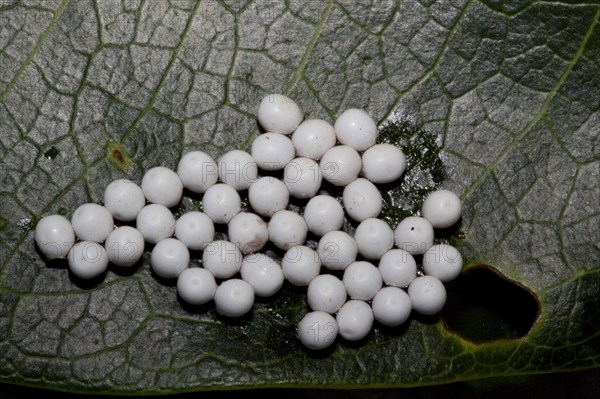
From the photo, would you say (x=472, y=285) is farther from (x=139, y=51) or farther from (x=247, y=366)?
(x=139, y=51)

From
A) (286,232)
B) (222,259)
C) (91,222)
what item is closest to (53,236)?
(91,222)

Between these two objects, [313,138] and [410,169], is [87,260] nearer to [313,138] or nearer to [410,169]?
[313,138]

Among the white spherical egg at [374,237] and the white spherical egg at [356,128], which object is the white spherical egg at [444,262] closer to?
the white spherical egg at [374,237]

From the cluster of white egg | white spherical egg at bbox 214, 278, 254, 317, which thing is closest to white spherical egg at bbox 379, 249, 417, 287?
the cluster of white egg

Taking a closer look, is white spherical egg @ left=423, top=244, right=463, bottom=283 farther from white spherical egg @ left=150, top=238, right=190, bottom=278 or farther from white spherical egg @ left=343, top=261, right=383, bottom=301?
white spherical egg @ left=150, top=238, right=190, bottom=278

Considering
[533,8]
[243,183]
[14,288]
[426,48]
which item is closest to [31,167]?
[14,288]

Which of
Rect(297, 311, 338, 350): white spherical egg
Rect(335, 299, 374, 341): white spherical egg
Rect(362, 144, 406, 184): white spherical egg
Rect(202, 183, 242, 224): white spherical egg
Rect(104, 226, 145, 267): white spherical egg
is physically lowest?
Rect(104, 226, 145, 267): white spherical egg

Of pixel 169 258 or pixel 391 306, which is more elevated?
pixel 391 306
